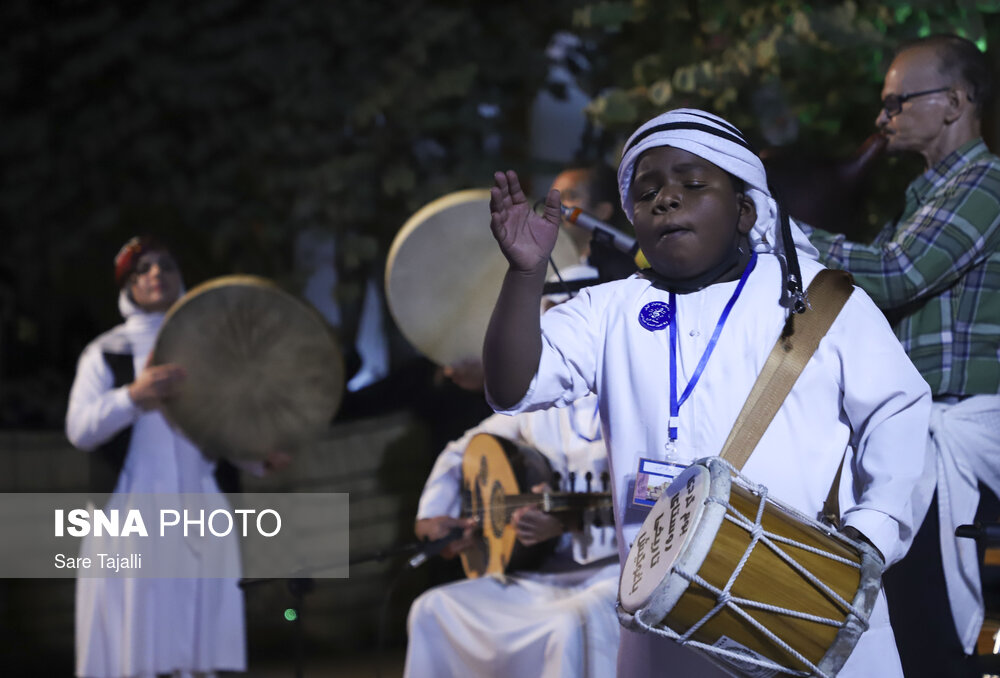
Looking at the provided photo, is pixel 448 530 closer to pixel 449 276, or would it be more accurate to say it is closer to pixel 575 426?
pixel 575 426

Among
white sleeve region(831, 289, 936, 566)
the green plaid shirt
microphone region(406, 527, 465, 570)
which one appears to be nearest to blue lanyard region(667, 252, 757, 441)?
white sleeve region(831, 289, 936, 566)

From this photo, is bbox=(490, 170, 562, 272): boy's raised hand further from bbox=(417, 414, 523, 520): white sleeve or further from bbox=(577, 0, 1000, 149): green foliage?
bbox=(577, 0, 1000, 149): green foliage

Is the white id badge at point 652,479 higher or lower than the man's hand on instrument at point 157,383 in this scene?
lower

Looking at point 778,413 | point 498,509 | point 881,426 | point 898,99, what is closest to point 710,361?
point 778,413

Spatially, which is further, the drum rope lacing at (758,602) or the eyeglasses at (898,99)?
the eyeglasses at (898,99)

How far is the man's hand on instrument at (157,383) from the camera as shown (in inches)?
194

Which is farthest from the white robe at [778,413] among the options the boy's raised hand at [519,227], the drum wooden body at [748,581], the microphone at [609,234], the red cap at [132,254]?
the red cap at [132,254]

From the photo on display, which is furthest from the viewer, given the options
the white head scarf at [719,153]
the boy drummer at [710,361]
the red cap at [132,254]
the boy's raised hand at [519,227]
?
the red cap at [132,254]

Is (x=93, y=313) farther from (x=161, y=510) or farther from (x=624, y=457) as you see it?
(x=624, y=457)

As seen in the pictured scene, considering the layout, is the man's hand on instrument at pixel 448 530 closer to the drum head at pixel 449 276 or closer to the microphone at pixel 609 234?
the drum head at pixel 449 276

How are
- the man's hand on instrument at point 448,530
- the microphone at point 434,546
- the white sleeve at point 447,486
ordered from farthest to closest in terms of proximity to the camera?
the white sleeve at point 447,486 < the man's hand on instrument at point 448,530 < the microphone at point 434,546

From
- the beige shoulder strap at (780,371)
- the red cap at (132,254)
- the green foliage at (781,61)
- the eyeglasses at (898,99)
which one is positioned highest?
the green foliage at (781,61)

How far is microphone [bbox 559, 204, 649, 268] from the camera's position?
9.98 feet

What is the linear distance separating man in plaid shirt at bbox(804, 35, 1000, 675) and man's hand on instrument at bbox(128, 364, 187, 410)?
10.3 ft
